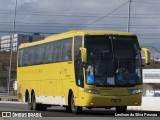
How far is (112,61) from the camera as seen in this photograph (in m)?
22.1

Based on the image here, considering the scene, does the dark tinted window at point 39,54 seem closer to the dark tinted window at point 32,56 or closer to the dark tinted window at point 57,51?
the dark tinted window at point 32,56

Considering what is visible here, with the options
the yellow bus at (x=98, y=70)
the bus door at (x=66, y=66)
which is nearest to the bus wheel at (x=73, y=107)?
the yellow bus at (x=98, y=70)

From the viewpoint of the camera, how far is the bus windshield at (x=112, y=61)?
21.9m

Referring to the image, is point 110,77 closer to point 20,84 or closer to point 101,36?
point 101,36

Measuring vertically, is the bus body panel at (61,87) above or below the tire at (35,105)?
above

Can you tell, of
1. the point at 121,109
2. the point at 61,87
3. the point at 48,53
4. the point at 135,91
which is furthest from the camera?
the point at 48,53

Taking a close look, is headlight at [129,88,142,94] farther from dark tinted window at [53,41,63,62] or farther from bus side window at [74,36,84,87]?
dark tinted window at [53,41,63,62]

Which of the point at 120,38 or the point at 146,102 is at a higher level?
the point at 120,38

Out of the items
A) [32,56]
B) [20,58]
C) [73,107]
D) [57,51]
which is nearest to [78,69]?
[73,107]

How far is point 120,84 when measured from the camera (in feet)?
72.0

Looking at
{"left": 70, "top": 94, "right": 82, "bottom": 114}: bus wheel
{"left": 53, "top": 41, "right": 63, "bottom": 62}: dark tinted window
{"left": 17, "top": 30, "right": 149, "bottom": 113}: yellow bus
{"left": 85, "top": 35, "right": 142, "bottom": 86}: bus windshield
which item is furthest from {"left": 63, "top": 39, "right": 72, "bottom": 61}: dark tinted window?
{"left": 70, "top": 94, "right": 82, "bottom": 114}: bus wheel

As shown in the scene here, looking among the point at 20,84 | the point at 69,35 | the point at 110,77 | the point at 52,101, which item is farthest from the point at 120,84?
the point at 20,84

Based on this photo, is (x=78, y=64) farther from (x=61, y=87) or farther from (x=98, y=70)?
(x=61, y=87)

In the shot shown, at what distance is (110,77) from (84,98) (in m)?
1.36
